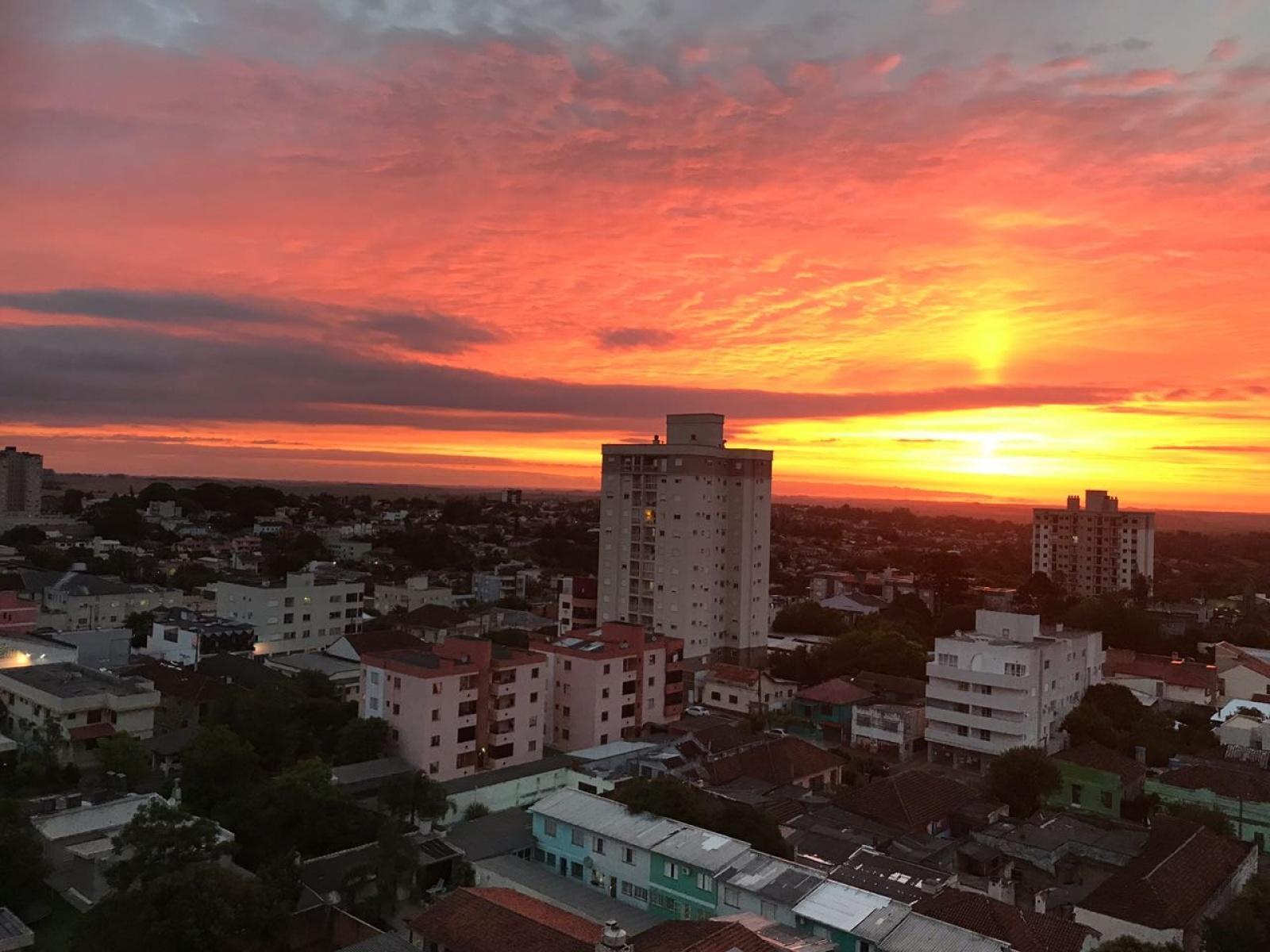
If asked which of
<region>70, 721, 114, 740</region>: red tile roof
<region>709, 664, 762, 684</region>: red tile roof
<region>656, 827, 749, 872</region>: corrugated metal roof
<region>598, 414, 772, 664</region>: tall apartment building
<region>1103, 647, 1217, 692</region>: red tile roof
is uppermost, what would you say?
<region>598, 414, 772, 664</region>: tall apartment building

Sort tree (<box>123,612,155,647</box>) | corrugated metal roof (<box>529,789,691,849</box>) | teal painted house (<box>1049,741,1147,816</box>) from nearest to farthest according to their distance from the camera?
corrugated metal roof (<box>529,789,691,849</box>) → teal painted house (<box>1049,741,1147,816</box>) → tree (<box>123,612,155,647</box>)

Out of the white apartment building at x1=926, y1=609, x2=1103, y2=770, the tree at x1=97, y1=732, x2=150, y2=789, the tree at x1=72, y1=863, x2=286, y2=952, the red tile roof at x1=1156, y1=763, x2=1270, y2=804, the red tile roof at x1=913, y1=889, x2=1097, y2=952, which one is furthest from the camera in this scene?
the white apartment building at x1=926, y1=609, x2=1103, y2=770

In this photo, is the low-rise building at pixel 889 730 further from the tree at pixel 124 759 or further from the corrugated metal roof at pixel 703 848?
the tree at pixel 124 759

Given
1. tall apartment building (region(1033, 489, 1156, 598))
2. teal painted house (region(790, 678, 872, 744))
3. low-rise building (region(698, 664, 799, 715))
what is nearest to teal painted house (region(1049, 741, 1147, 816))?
teal painted house (region(790, 678, 872, 744))

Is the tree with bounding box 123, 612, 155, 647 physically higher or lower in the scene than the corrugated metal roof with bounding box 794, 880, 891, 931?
lower

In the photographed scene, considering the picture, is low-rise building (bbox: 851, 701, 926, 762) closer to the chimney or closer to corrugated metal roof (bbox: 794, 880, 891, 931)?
corrugated metal roof (bbox: 794, 880, 891, 931)

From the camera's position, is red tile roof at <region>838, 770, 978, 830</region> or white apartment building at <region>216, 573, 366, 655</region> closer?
red tile roof at <region>838, 770, 978, 830</region>

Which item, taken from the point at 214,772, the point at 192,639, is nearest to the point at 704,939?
the point at 214,772

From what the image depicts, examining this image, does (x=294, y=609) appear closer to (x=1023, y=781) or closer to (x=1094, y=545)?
(x=1023, y=781)
